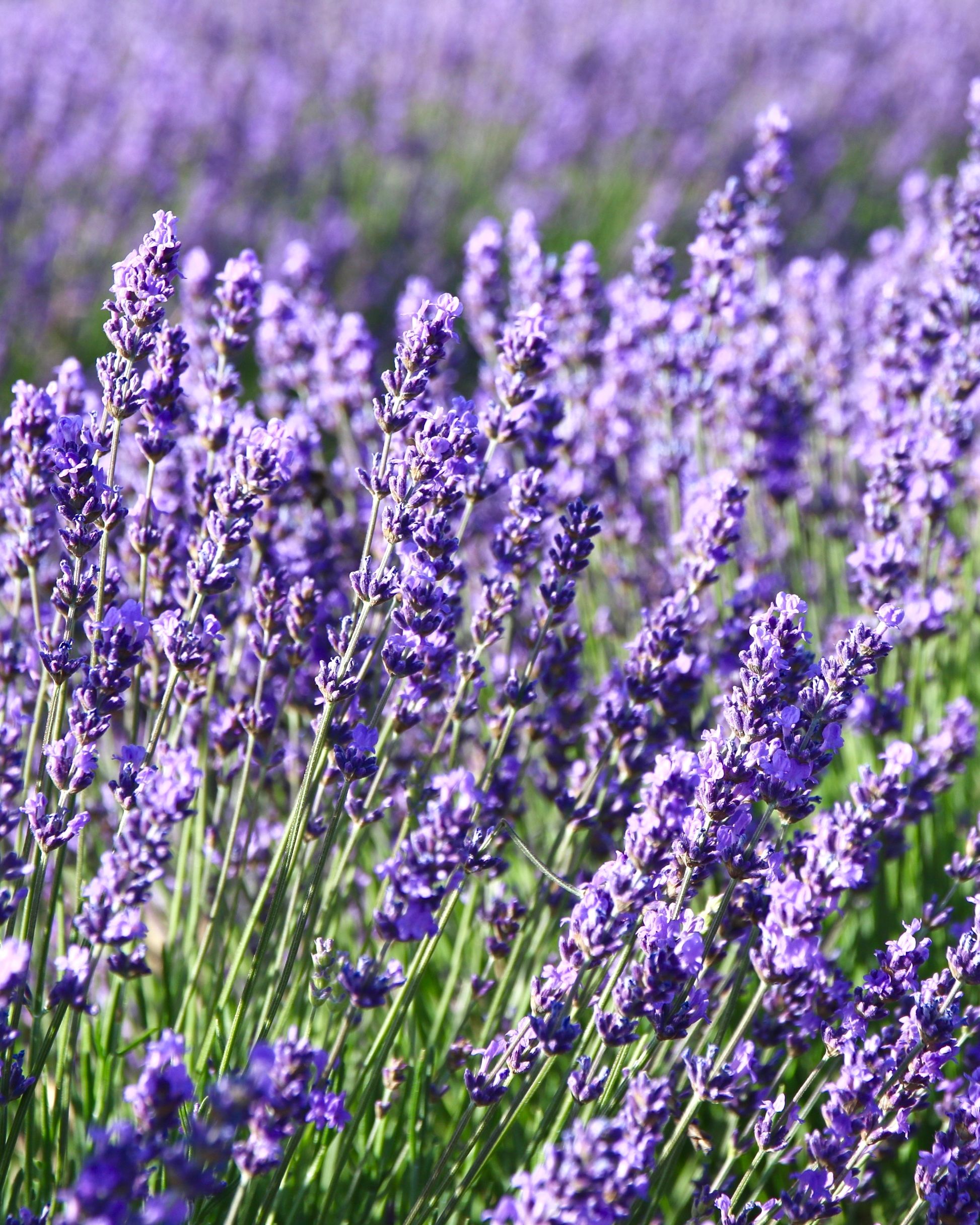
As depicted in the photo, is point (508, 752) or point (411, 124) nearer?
point (508, 752)

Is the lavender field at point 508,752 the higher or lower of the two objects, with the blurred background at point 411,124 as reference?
lower

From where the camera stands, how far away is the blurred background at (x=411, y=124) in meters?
6.90

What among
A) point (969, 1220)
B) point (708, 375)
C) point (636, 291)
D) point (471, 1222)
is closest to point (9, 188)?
point (636, 291)

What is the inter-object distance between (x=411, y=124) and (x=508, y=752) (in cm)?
776

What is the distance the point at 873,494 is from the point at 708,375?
2.35 feet

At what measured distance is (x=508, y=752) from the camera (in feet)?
8.50

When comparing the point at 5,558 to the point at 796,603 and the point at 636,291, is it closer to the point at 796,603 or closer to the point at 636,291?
the point at 796,603

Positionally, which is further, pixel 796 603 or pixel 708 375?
pixel 708 375

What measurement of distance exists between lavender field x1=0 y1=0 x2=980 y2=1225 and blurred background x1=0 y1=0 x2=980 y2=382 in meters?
3.12

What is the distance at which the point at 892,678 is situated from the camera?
305 centimetres

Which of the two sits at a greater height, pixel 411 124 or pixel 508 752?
pixel 411 124

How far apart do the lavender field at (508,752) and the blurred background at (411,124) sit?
3.12m

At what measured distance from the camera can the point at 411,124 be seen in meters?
9.21

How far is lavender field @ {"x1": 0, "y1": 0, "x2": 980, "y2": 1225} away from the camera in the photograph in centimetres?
168
